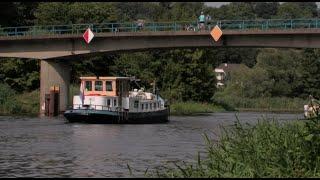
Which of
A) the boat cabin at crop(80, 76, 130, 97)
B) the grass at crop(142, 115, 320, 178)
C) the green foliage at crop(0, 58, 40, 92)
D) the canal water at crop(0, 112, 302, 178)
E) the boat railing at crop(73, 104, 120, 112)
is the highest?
the green foliage at crop(0, 58, 40, 92)

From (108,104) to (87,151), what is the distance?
25537 millimetres

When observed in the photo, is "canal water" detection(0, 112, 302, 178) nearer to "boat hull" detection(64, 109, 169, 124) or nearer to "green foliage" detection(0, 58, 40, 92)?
"boat hull" detection(64, 109, 169, 124)

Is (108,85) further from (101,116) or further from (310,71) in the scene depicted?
(310,71)

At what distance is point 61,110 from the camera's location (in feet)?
228

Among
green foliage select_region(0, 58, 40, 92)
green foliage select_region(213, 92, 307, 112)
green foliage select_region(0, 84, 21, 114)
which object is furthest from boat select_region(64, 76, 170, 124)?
green foliage select_region(213, 92, 307, 112)

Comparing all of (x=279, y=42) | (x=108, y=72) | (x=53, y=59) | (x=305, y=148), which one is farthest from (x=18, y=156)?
(x=108, y=72)

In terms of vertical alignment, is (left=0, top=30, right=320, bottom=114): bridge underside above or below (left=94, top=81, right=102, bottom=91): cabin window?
above

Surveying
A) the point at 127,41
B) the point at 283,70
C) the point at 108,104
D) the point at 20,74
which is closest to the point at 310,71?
the point at 283,70

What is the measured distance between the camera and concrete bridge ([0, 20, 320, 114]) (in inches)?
2298

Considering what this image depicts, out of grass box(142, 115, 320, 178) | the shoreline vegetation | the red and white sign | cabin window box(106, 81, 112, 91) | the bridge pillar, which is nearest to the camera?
grass box(142, 115, 320, 178)

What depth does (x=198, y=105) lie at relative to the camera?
92500 mm

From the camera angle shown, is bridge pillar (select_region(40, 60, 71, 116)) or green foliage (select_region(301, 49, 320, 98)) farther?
green foliage (select_region(301, 49, 320, 98))

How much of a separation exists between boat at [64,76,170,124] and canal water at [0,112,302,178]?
7539mm

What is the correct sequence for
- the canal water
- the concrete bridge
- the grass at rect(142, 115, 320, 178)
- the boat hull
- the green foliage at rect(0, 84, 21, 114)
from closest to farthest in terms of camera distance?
1. the grass at rect(142, 115, 320, 178)
2. the canal water
3. the boat hull
4. the concrete bridge
5. the green foliage at rect(0, 84, 21, 114)
